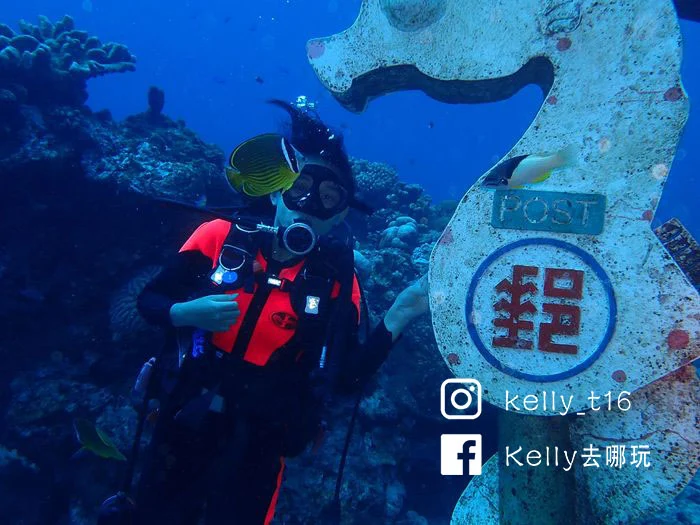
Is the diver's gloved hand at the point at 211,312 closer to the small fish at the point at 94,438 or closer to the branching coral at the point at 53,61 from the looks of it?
the small fish at the point at 94,438

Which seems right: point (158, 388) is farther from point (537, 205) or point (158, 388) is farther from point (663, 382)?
point (663, 382)

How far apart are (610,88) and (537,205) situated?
65cm

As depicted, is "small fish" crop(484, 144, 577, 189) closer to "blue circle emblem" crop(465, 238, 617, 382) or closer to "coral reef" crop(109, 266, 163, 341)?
"blue circle emblem" crop(465, 238, 617, 382)

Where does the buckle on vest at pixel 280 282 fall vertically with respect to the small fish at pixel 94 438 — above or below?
above

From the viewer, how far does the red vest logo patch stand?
8.48 ft

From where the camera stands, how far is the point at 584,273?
2047mm

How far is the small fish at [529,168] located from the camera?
203cm

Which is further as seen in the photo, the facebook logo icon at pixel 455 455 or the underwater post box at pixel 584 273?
the facebook logo icon at pixel 455 455

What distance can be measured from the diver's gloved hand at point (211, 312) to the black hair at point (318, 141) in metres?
1.06

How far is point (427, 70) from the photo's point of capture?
7.75ft

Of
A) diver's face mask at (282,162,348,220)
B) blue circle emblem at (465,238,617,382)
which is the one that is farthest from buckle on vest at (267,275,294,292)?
blue circle emblem at (465,238,617,382)

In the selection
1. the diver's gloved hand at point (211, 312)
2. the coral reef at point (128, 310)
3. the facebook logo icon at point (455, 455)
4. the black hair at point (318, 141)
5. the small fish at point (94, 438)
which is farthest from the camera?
the coral reef at point (128, 310)

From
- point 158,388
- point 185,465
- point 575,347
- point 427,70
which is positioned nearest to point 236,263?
point 158,388

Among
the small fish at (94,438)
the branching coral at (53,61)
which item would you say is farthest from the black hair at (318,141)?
the branching coral at (53,61)
